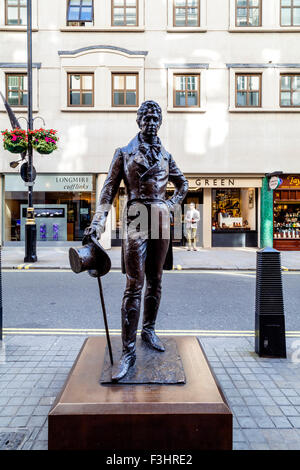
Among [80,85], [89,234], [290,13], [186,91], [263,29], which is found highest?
[290,13]

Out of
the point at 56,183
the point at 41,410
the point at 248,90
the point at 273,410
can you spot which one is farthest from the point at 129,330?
the point at 248,90

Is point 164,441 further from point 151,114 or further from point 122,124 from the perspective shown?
point 122,124

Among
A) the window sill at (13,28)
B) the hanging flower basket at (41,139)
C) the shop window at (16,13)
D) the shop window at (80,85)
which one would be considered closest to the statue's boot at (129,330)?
the hanging flower basket at (41,139)

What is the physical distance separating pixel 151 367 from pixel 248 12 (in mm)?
16780

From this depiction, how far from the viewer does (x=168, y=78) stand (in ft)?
50.7

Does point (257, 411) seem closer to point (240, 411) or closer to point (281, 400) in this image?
point (240, 411)

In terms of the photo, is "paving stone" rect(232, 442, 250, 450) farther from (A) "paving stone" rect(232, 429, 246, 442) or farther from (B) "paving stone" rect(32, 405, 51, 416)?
(B) "paving stone" rect(32, 405, 51, 416)

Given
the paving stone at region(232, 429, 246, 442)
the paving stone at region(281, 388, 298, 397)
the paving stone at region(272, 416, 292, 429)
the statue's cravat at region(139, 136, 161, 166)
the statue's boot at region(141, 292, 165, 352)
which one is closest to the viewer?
the paving stone at region(232, 429, 246, 442)

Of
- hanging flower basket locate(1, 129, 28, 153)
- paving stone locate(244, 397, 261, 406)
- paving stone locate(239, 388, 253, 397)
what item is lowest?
paving stone locate(244, 397, 261, 406)

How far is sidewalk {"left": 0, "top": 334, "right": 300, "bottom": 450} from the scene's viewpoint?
2682mm

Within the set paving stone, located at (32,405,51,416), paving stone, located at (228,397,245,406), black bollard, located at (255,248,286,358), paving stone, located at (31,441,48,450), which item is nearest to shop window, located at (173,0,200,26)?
black bollard, located at (255,248,286,358)

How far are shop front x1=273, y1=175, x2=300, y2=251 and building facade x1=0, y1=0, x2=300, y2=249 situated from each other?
0.86 meters

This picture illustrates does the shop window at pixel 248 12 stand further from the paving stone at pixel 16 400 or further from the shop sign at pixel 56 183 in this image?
the paving stone at pixel 16 400
